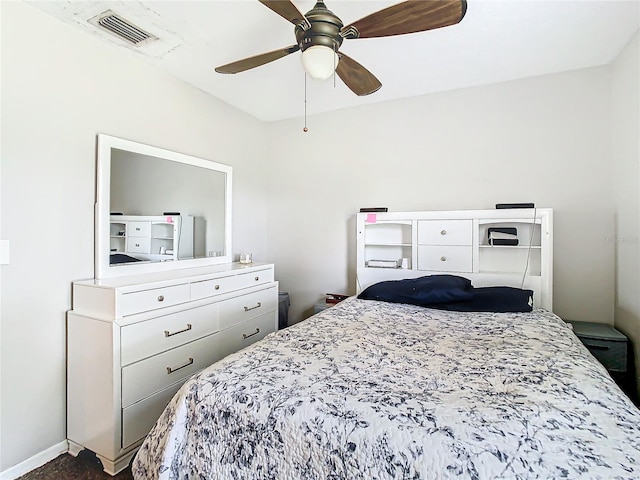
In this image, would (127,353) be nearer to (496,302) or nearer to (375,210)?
(375,210)

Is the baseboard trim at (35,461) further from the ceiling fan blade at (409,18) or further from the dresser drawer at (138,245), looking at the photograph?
the ceiling fan blade at (409,18)

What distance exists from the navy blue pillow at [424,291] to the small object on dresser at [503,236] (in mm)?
390

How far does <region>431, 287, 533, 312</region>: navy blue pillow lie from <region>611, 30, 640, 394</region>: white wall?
59 centimetres

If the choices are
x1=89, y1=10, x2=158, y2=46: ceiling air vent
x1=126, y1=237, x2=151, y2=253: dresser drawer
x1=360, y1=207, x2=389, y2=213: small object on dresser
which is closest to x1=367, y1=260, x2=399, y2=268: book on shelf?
x1=360, y1=207, x2=389, y2=213: small object on dresser

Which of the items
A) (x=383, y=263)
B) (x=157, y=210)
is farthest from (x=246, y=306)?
(x=383, y=263)

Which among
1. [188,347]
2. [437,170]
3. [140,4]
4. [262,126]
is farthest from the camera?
[262,126]

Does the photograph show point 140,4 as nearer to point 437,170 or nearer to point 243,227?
point 243,227

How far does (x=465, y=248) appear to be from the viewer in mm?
2760

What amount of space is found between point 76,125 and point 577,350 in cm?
296

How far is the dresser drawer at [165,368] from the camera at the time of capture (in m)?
1.82

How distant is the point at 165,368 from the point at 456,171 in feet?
8.88

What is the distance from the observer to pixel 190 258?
2.81 m

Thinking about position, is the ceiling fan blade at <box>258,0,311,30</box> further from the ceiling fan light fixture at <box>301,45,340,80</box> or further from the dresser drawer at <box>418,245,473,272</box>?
the dresser drawer at <box>418,245,473,272</box>

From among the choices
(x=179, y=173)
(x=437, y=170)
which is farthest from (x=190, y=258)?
(x=437, y=170)
